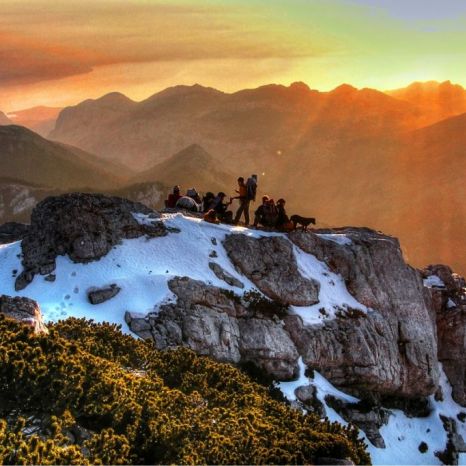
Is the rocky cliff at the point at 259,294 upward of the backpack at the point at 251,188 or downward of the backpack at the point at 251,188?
downward

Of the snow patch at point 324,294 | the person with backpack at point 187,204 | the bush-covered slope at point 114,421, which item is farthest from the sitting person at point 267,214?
the bush-covered slope at point 114,421

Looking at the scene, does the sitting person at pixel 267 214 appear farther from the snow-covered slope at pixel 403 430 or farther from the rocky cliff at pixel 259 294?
the snow-covered slope at pixel 403 430

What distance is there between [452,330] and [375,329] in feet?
34.2

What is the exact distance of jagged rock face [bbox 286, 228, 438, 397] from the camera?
37547 mm

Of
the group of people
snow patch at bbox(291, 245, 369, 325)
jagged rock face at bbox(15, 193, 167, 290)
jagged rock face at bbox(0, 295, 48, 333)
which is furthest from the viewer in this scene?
the group of people

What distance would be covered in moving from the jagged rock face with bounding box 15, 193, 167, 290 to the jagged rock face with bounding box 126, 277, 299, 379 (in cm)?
474

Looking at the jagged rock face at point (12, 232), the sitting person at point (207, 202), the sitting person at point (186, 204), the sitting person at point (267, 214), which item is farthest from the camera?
the sitting person at point (207, 202)

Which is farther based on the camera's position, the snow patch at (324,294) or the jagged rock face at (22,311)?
the snow patch at (324,294)

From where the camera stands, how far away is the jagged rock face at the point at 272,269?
3847 cm

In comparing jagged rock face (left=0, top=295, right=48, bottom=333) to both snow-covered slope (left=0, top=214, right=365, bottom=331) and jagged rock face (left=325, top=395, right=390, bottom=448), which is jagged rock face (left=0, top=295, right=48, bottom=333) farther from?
jagged rock face (left=325, top=395, right=390, bottom=448)

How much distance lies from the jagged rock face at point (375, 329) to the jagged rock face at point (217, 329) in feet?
6.36

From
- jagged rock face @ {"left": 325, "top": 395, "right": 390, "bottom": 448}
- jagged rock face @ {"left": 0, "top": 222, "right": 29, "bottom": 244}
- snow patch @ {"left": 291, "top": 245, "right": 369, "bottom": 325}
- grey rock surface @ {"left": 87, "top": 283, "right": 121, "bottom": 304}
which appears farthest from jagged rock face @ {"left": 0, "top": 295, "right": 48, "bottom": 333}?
jagged rock face @ {"left": 0, "top": 222, "right": 29, "bottom": 244}

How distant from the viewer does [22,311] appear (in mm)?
21219

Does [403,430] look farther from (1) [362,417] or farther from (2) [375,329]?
(2) [375,329]
